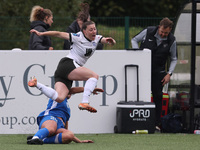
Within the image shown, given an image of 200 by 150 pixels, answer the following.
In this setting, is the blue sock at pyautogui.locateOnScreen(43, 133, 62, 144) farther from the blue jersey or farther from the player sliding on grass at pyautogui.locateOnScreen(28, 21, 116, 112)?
the player sliding on grass at pyautogui.locateOnScreen(28, 21, 116, 112)

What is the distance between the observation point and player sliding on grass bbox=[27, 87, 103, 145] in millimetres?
8867

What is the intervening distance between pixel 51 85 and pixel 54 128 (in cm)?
251

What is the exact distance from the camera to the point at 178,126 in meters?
11.6

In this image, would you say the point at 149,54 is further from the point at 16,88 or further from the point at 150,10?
the point at 150,10

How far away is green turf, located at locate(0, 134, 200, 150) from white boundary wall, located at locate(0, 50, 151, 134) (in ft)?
1.82

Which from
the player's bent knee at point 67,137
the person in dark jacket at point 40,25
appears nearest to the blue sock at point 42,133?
the player's bent knee at point 67,137

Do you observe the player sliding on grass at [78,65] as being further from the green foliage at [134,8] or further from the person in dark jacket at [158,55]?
the green foliage at [134,8]

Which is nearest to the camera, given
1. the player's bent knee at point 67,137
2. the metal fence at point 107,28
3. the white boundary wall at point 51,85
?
the player's bent knee at point 67,137

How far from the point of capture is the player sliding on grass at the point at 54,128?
8867mm

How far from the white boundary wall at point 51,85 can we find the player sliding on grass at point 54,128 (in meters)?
2.00

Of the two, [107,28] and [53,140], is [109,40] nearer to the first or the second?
[53,140]

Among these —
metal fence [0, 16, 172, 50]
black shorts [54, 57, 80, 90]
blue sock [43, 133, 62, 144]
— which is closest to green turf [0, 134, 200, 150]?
blue sock [43, 133, 62, 144]

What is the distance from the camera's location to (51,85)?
11477 millimetres

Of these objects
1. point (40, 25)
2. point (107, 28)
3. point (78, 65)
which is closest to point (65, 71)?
point (78, 65)
